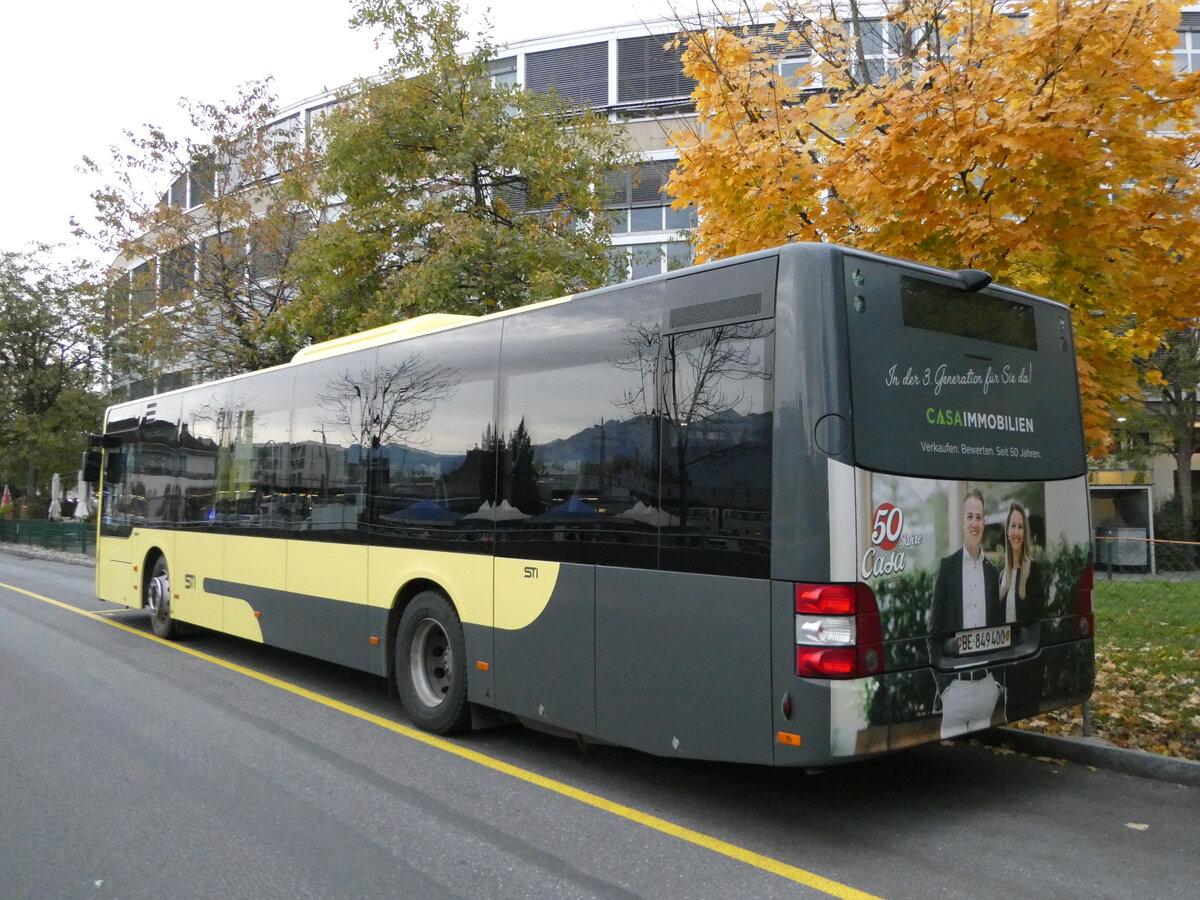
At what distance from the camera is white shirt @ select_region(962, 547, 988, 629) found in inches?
209

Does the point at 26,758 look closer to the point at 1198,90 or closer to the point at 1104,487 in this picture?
the point at 1198,90

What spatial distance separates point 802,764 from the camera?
4.76 metres

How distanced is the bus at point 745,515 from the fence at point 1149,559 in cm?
1085

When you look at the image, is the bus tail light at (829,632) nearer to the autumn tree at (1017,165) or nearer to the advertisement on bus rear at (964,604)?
the advertisement on bus rear at (964,604)

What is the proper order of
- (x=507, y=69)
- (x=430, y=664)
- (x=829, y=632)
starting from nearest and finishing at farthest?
1. (x=829, y=632)
2. (x=430, y=664)
3. (x=507, y=69)

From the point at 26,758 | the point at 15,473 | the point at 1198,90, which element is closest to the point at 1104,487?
the point at 1198,90

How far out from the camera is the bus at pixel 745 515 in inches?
191

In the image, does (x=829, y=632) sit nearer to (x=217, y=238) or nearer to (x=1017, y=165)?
(x=1017, y=165)

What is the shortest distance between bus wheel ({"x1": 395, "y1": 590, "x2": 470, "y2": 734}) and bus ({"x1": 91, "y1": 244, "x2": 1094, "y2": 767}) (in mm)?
25

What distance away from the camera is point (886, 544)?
493 centimetres

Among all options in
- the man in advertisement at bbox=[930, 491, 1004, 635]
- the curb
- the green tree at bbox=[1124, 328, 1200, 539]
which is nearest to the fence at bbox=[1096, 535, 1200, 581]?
the curb

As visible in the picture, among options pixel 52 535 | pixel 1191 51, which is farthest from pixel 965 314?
pixel 52 535

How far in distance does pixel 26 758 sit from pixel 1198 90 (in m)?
9.38

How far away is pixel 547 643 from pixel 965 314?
3142 mm
